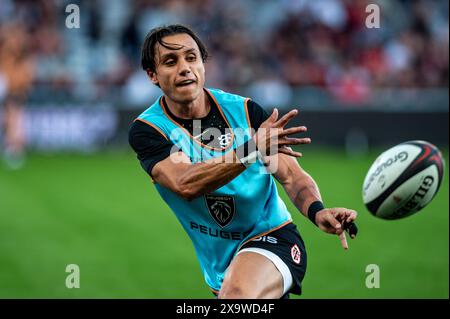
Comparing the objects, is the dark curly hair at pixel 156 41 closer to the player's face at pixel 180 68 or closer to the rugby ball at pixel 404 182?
the player's face at pixel 180 68

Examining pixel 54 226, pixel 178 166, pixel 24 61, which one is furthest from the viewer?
pixel 24 61

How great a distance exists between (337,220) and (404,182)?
0.94 metres

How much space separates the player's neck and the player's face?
0.18ft

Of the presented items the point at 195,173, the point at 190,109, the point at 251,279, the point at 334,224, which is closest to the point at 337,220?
the point at 334,224

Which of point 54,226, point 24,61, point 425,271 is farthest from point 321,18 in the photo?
point 425,271

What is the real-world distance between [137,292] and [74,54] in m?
13.3

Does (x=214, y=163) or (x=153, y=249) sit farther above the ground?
(x=153, y=249)

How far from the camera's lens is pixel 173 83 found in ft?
16.6

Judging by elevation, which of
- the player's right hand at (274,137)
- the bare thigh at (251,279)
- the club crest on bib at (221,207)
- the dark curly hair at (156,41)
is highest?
the dark curly hair at (156,41)

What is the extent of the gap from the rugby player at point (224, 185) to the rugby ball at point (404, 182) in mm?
619

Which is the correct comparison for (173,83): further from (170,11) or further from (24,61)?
(170,11)

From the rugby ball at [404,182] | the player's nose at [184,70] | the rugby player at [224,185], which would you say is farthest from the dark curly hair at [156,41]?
the rugby ball at [404,182]

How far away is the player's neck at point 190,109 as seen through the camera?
5.16 meters

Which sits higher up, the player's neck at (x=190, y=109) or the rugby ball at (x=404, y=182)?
the player's neck at (x=190, y=109)
